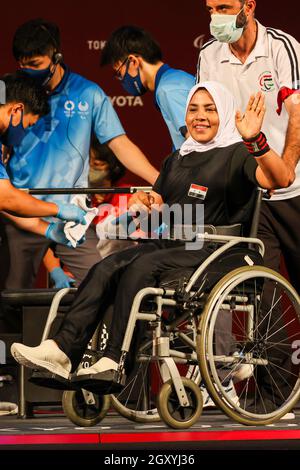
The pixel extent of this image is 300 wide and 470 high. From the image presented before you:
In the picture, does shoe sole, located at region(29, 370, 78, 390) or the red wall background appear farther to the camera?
the red wall background

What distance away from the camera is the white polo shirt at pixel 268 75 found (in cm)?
495

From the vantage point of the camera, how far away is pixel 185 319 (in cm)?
392

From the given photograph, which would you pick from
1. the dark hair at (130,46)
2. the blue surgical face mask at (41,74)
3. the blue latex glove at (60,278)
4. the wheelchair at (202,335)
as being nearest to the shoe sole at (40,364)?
the wheelchair at (202,335)

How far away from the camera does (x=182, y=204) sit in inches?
163

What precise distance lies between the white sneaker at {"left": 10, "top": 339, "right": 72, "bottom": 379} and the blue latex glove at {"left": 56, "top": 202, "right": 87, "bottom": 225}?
5.08ft

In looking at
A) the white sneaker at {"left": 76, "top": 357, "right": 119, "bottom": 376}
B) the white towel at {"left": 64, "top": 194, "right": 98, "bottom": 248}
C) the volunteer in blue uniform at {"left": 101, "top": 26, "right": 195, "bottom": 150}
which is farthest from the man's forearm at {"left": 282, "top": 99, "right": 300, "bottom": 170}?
the white sneaker at {"left": 76, "top": 357, "right": 119, "bottom": 376}

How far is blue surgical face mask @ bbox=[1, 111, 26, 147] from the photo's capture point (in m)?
5.34

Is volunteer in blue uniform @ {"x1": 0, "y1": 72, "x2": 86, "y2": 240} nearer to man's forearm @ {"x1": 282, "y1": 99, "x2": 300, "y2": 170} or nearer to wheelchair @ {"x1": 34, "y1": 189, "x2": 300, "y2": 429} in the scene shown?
man's forearm @ {"x1": 282, "y1": 99, "x2": 300, "y2": 170}

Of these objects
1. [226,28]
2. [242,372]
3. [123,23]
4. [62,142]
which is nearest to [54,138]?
[62,142]

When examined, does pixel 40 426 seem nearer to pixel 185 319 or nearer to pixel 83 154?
pixel 185 319

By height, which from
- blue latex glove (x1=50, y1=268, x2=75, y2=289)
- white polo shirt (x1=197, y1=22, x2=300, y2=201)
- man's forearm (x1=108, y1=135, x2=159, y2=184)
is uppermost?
white polo shirt (x1=197, y1=22, x2=300, y2=201)

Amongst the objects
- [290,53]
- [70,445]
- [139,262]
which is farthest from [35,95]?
[70,445]

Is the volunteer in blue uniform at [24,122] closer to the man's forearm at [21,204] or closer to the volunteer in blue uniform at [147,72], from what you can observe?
the man's forearm at [21,204]
